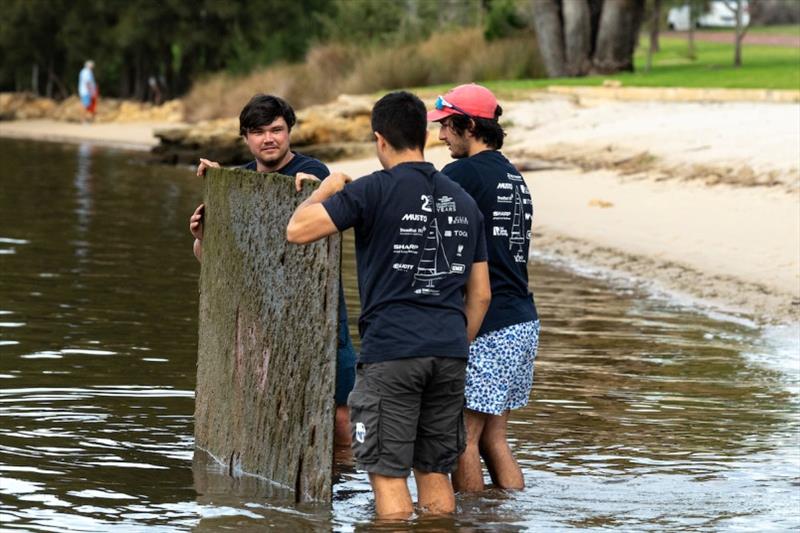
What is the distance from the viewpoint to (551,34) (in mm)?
37625

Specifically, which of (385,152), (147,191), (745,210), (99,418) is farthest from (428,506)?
(147,191)

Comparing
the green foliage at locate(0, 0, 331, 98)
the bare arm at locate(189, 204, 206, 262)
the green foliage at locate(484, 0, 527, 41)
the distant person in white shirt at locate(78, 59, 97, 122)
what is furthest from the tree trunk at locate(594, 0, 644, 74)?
the bare arm at locate(189, 204, 206, 262)

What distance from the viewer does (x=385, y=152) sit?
5.84 m

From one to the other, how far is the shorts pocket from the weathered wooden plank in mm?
332

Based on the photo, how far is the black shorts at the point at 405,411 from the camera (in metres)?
5.83

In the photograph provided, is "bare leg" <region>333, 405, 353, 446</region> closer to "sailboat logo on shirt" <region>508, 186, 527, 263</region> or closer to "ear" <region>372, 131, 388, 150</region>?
"sailboat logo on shirt" <region>508, 186, 527, 263</region>

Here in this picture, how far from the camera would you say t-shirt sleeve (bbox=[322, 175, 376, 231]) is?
18.7 feet

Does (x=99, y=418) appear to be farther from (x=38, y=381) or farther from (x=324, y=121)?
(x=324, y=121)

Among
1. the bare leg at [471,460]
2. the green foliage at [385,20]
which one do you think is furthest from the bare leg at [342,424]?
the green foliage at [385,20]

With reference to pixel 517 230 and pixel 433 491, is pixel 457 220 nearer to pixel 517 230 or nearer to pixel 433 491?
pixel 517 230

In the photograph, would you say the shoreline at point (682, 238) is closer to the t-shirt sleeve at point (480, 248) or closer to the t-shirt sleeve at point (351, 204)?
the t-shirt sleeve at point (480, 248)

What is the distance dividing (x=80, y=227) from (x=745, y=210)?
843cm

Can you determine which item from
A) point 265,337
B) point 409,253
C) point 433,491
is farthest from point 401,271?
point 265,337

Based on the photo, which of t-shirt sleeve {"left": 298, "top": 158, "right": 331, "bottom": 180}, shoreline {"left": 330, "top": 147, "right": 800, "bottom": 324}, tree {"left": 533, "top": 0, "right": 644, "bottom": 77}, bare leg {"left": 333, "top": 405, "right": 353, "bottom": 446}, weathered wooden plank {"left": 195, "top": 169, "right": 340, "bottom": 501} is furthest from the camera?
tree {"left": 533, "top": 0, "right": 644, "bottom": 77}
